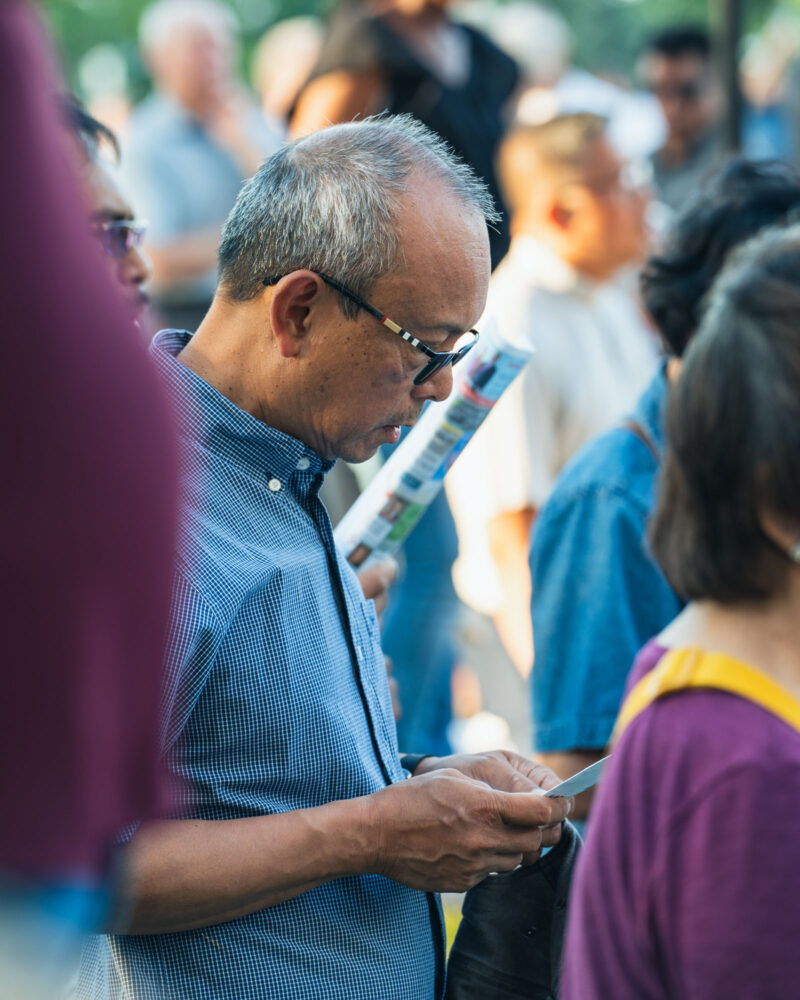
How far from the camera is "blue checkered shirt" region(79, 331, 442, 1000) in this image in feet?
5.32

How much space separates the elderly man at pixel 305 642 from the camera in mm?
1615

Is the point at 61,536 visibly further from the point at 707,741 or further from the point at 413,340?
the point at 413,340

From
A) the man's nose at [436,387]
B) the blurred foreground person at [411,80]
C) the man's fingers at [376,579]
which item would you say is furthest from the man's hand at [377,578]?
the blurred foreground person at [411,80]

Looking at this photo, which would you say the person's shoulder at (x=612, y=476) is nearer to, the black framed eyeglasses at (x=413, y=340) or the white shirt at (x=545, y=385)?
the black framed eyeglasses at (x=413, y=340)

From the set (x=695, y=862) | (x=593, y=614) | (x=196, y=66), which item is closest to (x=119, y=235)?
(x=593, y=614)

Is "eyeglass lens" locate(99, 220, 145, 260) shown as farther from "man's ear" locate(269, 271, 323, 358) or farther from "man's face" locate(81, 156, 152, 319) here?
"man's ear" locate(269, 271, 323, 358)

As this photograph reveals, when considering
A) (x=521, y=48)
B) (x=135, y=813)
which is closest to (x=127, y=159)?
(x=521, y=48)

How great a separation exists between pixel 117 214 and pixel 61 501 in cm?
196

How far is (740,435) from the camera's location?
136 centimetres

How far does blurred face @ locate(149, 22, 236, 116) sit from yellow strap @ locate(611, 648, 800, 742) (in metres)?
5.77

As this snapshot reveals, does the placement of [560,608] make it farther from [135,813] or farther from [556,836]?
[135,813]

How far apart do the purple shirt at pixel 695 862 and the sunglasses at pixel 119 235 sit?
1.58 meters

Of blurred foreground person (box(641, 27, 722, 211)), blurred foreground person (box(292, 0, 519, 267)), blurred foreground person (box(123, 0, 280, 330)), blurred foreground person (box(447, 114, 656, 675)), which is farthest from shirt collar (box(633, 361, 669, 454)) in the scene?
blurred foreground person (box(641, 27, 722, 211))

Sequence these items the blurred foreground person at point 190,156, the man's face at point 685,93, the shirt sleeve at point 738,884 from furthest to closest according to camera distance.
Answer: the man's face at point 685,93
the blurred foreground person at point 190,156
the shirt sleeve at point 738,884
